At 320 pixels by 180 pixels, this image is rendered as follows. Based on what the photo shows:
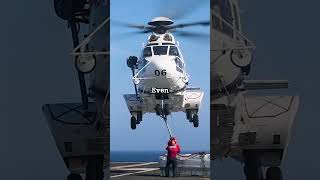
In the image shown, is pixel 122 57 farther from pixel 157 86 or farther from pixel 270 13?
pixel 270 13

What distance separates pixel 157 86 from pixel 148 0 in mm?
1896

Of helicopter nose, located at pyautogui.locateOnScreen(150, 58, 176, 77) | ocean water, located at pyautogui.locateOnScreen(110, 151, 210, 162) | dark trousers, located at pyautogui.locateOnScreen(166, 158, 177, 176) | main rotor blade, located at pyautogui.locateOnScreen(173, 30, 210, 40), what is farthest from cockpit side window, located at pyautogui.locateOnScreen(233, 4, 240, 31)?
dark trousers, located at pyautogui.locateOnScreen(166, 158, 177, 176)

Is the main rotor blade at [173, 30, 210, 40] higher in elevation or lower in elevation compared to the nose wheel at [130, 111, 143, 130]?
higher

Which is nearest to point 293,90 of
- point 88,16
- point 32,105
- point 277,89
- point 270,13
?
point 277,89

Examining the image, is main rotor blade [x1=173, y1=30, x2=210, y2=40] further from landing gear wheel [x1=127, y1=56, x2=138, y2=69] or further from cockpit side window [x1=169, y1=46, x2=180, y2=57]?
landing gear wheel [x1=127, y1=56, x2=138, y2=69]

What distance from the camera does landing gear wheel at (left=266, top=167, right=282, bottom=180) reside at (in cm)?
2409

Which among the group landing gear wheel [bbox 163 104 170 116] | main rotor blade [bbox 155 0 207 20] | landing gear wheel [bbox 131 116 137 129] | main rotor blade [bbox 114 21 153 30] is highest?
main rotor blade [bbox 155 0 207 20]

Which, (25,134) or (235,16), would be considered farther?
(25,134)

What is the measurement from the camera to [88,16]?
23375 mm

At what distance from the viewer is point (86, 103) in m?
23.4

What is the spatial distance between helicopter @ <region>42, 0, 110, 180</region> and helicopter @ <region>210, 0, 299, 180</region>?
2659 millimetres

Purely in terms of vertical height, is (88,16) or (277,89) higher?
(88,16)

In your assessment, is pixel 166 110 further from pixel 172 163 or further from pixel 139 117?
pixel 172 163

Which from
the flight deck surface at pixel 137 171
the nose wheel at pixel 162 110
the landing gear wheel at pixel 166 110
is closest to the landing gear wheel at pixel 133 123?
the nose wheel at pixel 162 110
